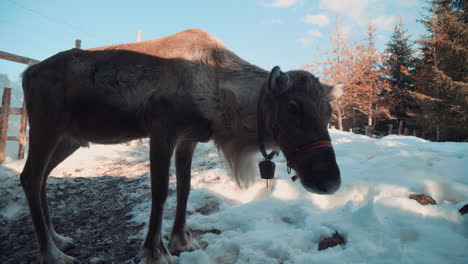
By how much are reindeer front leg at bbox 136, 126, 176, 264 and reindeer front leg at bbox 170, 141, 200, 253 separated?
28 centimetres

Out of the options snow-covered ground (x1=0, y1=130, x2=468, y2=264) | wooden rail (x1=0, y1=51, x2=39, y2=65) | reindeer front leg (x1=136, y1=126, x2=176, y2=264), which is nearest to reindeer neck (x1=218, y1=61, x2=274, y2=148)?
reindeer front leg (x1=136, y1=126, x2=176, y2=264)

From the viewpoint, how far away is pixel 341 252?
6.28 ft

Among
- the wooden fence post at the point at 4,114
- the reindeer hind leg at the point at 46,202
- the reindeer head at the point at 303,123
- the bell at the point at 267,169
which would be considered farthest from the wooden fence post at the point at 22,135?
the reindeer head at the point at 303,123

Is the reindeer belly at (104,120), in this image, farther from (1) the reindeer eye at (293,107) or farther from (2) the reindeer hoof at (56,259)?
(1) the reindeer eye at (293,107)

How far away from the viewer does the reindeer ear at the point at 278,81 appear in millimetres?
1928

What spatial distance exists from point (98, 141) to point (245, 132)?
1.48 metres

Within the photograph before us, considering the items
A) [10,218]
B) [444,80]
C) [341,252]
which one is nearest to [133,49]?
[341,252]

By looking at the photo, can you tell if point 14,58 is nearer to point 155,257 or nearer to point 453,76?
point 155,257

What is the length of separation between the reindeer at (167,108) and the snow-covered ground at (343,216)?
47 centimetres

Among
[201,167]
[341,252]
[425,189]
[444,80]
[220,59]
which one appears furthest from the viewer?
[444,80]

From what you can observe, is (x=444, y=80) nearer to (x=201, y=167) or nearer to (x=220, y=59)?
(x=201, y=167)

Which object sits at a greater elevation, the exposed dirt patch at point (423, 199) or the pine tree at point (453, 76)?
the pine tree at point (453, 76)

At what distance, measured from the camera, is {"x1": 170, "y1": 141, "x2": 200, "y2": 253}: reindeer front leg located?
246 cm

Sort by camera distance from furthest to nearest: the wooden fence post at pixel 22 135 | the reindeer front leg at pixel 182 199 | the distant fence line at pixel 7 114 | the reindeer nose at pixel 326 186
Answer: the wooden fence post at pixel 22 135 → the distant fence line at pixel 7 114 → the reindeer front leg at pixel 182 199 → the reindeer nose at pixel 326 186
